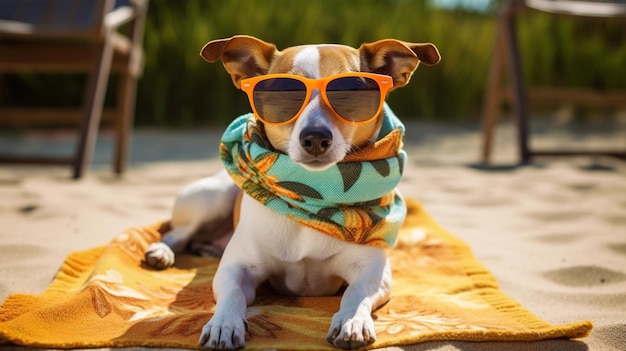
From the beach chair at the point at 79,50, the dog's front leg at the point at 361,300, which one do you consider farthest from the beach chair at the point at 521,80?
the dog's front leg at the point at 361,300

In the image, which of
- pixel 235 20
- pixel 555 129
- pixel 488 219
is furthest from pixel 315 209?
pixel 555 129

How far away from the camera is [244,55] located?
237cm

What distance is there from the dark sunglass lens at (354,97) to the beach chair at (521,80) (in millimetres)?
3463

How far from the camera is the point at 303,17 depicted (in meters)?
8.07

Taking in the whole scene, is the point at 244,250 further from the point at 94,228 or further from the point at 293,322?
the point at 94,228

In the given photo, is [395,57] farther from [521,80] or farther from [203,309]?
[521,80]

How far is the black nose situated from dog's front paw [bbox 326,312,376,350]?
0.54 metres

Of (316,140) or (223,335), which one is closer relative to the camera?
(223,335)

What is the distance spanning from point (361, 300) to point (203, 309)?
577mm

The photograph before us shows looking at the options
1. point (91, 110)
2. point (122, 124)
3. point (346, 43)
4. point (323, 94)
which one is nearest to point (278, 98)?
point (323, 94)

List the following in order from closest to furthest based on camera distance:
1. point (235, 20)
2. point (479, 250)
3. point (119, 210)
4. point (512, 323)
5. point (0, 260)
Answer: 1. point (512, 323)
2. point (0, 260)
3. point (479, 250)
4. point (119, 210)
5. point (235, 20)

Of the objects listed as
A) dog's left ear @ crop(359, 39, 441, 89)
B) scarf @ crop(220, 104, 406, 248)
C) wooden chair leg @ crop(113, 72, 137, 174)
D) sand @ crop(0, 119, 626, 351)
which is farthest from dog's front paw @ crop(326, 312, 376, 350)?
wooden chair leg @ crop(113, 72, 137, 174)

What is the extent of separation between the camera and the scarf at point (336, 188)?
2.17 m

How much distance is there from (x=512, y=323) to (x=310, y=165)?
0.80 metres
